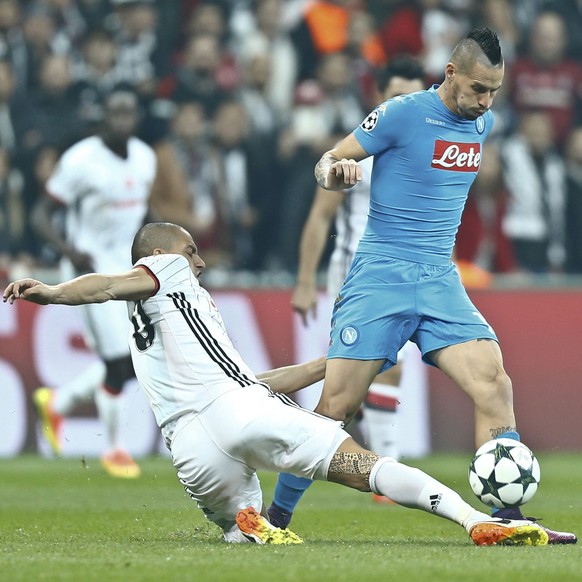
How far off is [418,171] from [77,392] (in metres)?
5.31

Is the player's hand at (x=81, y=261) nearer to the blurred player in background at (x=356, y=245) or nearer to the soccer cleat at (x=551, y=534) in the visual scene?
the blurred player in background at (x=356, y=245)

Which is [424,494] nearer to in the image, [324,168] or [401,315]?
[401,315]

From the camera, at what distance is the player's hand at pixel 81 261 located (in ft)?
37.6

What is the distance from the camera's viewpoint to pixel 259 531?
6.69m

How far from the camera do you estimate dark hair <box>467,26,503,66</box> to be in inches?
270

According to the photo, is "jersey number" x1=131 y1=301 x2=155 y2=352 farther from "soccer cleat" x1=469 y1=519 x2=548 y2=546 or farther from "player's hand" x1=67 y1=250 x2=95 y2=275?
"player's hand" x1=67 y1=250 x2=95 y2=275

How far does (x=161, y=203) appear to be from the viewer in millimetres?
13117

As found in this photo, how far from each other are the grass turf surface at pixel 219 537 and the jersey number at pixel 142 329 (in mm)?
958

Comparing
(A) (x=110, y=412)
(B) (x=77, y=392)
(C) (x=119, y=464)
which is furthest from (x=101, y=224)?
(C) (x=119, y=464)

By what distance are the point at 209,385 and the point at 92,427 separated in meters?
5.76

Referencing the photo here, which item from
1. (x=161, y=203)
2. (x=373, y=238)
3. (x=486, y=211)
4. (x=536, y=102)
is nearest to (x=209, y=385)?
(x=373, y=238)

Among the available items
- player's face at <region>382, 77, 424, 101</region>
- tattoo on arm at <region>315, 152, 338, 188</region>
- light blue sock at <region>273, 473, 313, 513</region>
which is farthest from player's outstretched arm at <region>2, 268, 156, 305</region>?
player's face at <region>382, 77, 424, 101</region>

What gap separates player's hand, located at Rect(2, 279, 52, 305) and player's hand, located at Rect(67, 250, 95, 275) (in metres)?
5.01

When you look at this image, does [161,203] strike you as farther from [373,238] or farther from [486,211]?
[373,238]
